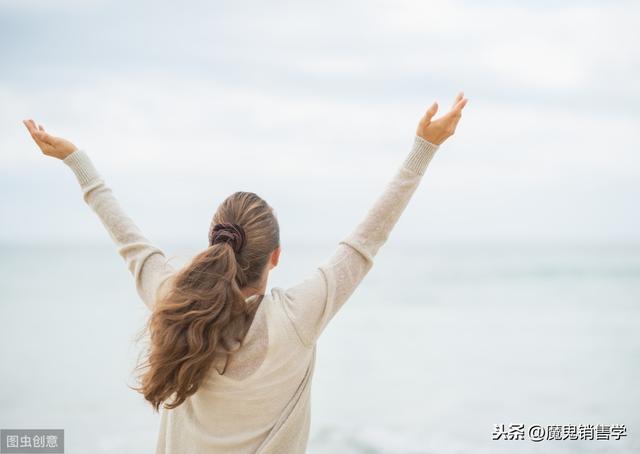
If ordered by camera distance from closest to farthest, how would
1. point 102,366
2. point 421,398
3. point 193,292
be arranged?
point 193,292
point 421,398
point 102,366

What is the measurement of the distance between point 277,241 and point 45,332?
14.0m

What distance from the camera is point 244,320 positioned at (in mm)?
1426

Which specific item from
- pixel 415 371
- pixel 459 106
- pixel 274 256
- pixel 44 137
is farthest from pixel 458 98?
pixel 415 371

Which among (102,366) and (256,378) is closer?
(256,378)

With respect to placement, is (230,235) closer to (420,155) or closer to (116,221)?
(116,221)

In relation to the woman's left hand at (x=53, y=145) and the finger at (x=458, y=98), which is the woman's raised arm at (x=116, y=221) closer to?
the woman's left hand at (x=53, y=145)

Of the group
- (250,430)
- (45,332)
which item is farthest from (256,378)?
(45,332)

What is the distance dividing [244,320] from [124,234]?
0.42m

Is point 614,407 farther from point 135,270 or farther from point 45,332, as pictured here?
point 45,332

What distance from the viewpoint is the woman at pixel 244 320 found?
55.2 inches

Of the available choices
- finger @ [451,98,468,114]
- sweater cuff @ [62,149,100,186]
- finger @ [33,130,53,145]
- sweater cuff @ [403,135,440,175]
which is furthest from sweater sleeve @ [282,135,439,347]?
finger @ [33,130,53,145]

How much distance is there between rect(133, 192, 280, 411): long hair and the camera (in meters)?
1.39

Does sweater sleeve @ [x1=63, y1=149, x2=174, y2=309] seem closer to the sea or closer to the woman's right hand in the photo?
the sea

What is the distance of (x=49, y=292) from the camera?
21625 millimetres
